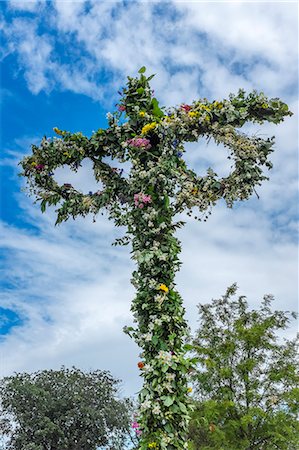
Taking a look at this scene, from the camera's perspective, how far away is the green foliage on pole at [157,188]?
512cm

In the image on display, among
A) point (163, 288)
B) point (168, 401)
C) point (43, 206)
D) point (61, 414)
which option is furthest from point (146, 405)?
point (61, 414)

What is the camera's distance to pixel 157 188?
5.86m

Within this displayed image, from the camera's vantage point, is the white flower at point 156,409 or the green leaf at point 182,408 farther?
the green leaf at point 182,408

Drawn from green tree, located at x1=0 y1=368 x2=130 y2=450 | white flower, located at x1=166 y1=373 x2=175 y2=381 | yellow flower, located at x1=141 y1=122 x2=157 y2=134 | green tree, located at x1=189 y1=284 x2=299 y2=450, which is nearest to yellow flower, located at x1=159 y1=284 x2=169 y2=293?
white flower, located at x1=166 y1=373 x2=175 y2=381

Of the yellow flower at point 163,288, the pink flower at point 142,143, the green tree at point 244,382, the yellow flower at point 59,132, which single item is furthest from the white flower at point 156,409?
the green tree at point 244,382

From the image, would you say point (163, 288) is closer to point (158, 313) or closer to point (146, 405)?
point (158, 313)

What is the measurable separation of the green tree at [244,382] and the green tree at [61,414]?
5.22 m

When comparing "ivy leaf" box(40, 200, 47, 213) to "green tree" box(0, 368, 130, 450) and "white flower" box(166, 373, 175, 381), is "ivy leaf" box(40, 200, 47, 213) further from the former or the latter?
"green tree" box(0, 368, 130, 450)

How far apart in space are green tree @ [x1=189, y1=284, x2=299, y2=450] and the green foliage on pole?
7.47 meters

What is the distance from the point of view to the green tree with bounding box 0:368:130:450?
19.1 meters

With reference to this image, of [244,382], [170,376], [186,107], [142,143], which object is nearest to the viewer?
[170,376]

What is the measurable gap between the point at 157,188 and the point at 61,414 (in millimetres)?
15840

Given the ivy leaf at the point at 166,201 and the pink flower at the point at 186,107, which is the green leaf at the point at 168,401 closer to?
the ivy leaf at the point at 166,201

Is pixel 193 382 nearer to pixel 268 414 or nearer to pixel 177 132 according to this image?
pixel 268 414
